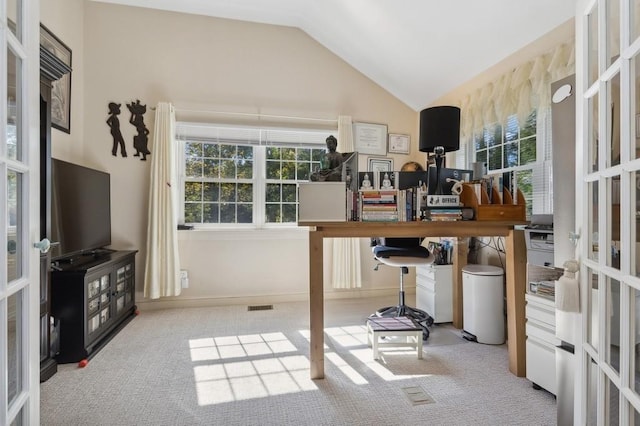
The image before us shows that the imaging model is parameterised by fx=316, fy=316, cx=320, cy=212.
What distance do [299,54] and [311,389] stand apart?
343 cm

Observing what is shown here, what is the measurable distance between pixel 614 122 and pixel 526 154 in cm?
202

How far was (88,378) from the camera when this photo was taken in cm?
193

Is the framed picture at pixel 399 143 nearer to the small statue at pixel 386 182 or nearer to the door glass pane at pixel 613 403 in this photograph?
the small statue at pixel 386 182

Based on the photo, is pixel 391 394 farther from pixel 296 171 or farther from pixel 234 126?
pixel 234 126

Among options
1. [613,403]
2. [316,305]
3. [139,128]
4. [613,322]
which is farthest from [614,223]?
[139,128]

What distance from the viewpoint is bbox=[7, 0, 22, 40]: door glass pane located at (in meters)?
0.89

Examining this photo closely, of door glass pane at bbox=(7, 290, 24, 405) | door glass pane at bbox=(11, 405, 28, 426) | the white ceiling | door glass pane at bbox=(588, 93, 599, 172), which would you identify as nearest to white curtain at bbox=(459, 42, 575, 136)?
the white ceiling

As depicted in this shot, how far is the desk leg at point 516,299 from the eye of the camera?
1.94 meters

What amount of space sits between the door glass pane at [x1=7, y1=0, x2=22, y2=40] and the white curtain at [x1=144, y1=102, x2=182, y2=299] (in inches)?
93.7

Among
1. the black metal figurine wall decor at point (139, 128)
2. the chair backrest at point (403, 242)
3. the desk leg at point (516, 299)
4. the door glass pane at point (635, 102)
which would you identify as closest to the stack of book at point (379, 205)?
the desk leg at point (516, 299)

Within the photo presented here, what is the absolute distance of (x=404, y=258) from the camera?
2525 mm

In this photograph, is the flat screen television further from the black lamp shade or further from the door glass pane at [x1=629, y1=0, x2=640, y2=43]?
the door glass pane at [x1=629, y1=0, x2=640, y2=43]

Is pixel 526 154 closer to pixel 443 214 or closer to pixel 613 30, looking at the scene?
pixel 443 214

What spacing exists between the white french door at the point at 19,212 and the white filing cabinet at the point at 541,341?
2.23m
